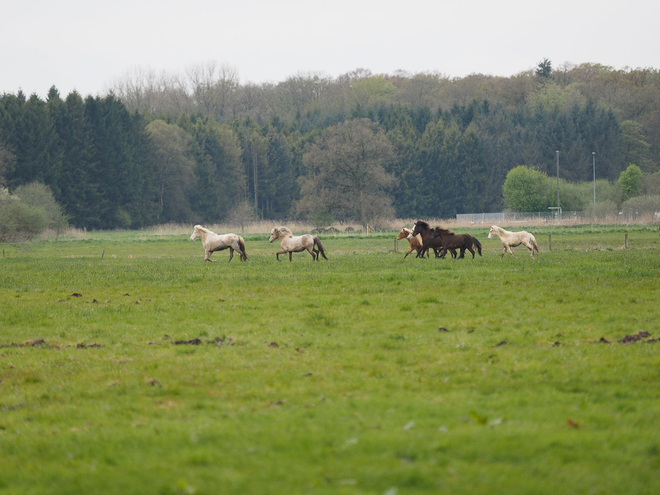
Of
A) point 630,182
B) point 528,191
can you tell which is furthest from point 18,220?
point 630,182

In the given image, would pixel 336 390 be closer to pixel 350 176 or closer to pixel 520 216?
pixel 350 176

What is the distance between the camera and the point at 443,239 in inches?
1066

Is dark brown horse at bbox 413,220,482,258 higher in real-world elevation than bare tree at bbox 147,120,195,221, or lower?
lower

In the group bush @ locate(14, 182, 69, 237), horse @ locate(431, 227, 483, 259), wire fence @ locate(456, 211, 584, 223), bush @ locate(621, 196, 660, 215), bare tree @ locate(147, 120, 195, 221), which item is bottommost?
horse @ locate(431, 227, 483, 259)

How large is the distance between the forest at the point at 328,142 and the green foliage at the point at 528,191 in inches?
124

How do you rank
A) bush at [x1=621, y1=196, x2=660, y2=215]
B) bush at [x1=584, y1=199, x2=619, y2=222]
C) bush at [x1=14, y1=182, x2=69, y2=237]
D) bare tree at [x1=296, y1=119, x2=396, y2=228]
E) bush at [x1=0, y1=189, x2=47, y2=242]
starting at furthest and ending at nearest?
bare tree at [x1=296, y1=119, x2=396, y2=228] → bush at [x1=584, y1=199, x2=619, y2=222] → bush at [x1=621, y1=196, x2=660, y2=215] → bush at [x1=14, y1=182, x2=69, y2=237] → bush at [x1=0, y1=189, x2=47, y2=242]

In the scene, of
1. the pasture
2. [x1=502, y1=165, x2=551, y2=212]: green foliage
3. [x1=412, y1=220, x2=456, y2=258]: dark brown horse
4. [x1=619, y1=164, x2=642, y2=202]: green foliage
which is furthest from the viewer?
[x1=502, y1=165, x2=551, y2=212]: green foliage

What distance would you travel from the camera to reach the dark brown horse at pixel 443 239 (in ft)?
88.4

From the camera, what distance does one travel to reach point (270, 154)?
116 meters

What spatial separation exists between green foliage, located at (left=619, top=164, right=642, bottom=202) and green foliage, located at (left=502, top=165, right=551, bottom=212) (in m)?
9.31

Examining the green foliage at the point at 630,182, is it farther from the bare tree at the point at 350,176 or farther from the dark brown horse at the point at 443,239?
the dark brown horse at the point at 443,239

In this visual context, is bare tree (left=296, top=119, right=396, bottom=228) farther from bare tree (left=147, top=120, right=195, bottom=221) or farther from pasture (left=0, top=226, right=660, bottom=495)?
pasture (left=0, top=226, right=660, bottom=495)

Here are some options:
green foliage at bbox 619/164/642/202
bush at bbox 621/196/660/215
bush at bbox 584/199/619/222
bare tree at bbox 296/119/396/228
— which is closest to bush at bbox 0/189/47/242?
bare tree at bbox 296/119/396/228

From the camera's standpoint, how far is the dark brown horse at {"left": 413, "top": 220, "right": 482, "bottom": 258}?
26953 millimetres
